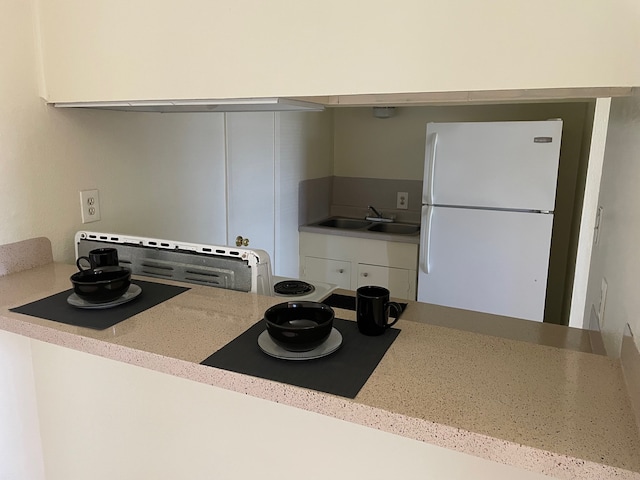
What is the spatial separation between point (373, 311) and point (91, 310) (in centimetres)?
67

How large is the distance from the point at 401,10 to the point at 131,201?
1.24 meters

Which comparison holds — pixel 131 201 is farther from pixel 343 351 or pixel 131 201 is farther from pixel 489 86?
pixel 489 86

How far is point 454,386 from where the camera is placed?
2.65 feet

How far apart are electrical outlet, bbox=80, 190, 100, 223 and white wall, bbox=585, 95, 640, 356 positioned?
1.54 metres

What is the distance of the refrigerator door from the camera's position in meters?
2.52

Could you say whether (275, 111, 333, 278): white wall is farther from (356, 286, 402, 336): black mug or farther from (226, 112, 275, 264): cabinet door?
(356, 286, 402, 336): black mug

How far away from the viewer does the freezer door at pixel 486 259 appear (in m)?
2.61

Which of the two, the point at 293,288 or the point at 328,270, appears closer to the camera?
the point at 293,288

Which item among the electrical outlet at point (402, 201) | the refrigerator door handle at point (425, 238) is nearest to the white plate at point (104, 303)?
the refrigerator door handle at point (425, 238)

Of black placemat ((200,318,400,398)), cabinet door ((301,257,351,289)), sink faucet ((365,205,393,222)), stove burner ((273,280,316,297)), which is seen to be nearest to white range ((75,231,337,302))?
stove burner ((273,280,316,297))

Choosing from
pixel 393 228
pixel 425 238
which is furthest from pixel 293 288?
pixel 393 228

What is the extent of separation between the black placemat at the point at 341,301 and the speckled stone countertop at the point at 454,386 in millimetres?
401

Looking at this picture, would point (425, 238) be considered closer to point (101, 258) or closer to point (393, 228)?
point (393, 228)

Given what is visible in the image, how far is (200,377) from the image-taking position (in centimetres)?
88
